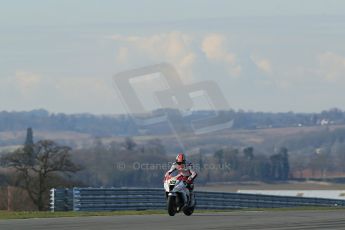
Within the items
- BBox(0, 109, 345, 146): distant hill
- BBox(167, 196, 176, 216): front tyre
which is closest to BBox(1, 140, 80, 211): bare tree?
BBox(0, 109, 345, 146): distant hill

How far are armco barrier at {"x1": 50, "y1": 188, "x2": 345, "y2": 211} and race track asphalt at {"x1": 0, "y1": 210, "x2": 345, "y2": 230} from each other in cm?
682

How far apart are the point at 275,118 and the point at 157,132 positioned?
33929 millimetres

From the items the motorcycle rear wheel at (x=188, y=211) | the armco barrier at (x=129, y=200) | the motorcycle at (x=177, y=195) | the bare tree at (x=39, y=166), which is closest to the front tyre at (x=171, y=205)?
the motorcycle at (x=177, y=195)

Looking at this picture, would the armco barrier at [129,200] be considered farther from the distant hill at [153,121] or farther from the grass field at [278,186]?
the distant hill at [153,121]

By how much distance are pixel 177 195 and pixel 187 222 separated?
337 cm

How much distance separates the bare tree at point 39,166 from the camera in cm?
7038

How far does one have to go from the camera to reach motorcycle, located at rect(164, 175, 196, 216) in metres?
28.8

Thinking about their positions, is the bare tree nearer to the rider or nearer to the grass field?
the grass field

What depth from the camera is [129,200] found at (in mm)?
38250

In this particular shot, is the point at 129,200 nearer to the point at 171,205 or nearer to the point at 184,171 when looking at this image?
the point at 184,171

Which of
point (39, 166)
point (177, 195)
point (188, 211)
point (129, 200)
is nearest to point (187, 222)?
point (177, 195)

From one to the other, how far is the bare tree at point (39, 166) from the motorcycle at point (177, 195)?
39839mm

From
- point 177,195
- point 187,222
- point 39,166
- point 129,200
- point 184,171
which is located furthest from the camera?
point 39,166

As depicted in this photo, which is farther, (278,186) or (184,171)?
(278,186)
